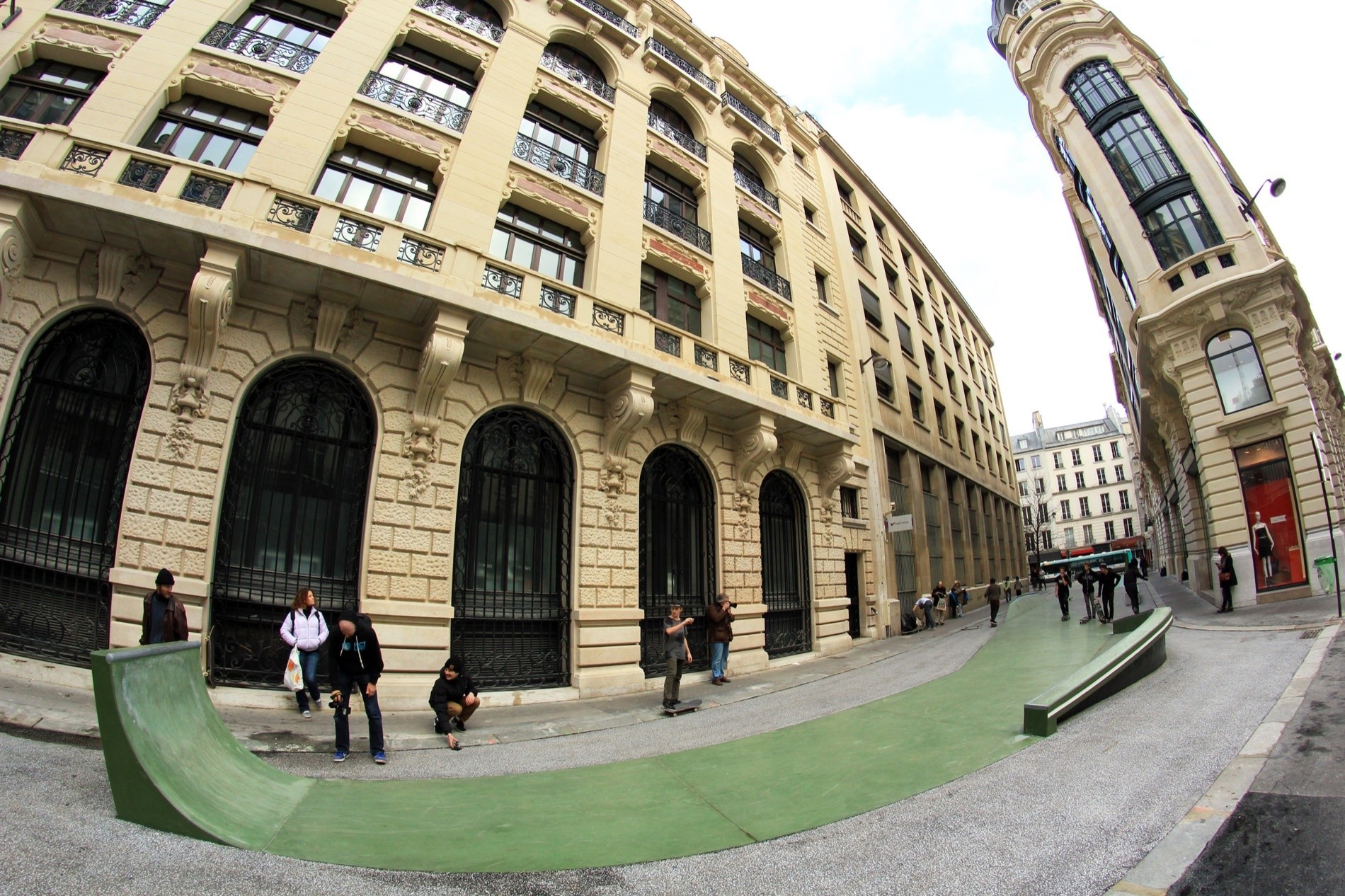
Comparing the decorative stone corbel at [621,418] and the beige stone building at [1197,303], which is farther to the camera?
the beige stone building at [1197,303]

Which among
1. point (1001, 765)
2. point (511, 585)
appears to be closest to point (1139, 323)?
point (1001, 765)

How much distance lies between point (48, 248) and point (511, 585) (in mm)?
8255

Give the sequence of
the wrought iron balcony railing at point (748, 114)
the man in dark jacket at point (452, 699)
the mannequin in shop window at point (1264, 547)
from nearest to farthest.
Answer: the man in dark jacket at point (452, 699)
the mannequin in shop window at point (1264, 547)
the wrought iron balcony railing at point (748, 114)

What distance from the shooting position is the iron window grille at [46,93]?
9.22 meters

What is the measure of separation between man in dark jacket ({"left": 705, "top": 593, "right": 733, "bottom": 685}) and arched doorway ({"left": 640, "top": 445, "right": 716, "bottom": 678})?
3.65ft

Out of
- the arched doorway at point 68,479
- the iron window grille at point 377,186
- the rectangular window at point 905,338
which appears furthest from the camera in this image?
the rectangular window at point 905,338

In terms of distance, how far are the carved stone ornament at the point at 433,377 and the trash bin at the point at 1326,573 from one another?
70.2ft

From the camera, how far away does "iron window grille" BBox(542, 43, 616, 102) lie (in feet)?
44.7

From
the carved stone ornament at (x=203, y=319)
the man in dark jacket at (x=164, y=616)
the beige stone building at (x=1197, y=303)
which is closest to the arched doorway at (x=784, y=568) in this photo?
the man in dark jacket at (x=164, y=616)

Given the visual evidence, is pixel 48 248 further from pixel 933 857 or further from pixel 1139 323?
pixel 1139 323

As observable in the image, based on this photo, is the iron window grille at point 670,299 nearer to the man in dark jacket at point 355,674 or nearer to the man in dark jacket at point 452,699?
the man in dark jacket at point 452,699

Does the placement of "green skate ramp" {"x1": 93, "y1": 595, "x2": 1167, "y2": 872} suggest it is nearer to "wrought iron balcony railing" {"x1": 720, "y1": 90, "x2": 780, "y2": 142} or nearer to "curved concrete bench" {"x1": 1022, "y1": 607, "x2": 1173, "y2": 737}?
"curved concrete bench" {"x1": 1022, "y1": 607, "x2": 1173, "y2": 737}

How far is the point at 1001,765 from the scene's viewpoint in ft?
15.4

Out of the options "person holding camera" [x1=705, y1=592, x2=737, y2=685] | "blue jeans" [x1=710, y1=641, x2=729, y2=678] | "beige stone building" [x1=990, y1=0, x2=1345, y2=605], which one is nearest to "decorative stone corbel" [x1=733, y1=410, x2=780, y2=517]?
"person holding camera" [x1=705, y1=592, x2=737, y2=685]
